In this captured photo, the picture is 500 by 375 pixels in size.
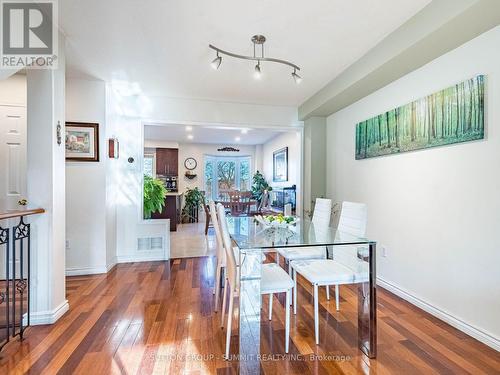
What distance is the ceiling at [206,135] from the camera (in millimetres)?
6195

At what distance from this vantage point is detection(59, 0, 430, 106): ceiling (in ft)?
6.45

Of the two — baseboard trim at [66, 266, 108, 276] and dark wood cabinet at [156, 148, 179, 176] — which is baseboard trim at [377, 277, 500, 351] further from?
dark wood cabinet at [156, 148, 179, 176]

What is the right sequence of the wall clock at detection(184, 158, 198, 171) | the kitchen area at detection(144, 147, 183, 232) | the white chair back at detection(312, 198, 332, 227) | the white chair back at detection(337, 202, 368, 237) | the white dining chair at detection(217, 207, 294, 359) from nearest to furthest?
the white dining chair at detection(217, 207, 294, 359)
the white chair back at detection(337, 202, 368, 237)
the white chair back at detection(312, 198, 332, 227)
the kitchen area at detection(144, 147, 183, 232)
the wall clock at detection(184, 158, 198, 171)

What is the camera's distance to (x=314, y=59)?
109 inches

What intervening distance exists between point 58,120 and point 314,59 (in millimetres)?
2522

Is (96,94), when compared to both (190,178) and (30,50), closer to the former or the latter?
(30,50)

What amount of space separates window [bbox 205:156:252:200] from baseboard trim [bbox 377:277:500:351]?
6065 mm

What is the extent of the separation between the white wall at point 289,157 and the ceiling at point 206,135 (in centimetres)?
22

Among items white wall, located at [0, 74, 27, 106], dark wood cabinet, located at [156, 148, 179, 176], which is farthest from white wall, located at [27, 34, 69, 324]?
dark wood cabinet, located at [156, 148, 179, 176]

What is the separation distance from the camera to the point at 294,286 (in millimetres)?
2074

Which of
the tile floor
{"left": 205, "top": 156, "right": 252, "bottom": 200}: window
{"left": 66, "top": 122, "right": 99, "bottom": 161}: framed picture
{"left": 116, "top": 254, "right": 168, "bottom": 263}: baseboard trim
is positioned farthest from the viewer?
→ {"left": 205, "top": 156, "right": 252, "bottom": 200}: window

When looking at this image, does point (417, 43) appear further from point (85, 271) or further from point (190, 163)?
point (190, 163)

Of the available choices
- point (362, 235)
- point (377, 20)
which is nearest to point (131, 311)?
point (362, 235)

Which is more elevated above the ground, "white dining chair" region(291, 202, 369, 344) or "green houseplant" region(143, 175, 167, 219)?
"green houseplant" region(143, 175, 167, 219)
